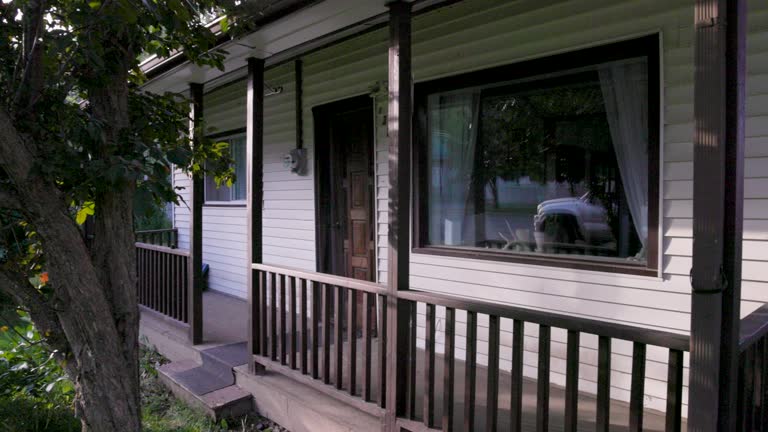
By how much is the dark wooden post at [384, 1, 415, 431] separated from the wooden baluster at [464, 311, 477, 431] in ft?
1.41

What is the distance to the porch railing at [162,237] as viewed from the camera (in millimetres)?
7312

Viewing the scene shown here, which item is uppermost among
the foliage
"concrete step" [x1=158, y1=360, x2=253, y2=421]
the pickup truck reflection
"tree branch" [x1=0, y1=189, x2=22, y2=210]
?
"tree branch" [x1=0, y1=189, x2=22, y2=210]

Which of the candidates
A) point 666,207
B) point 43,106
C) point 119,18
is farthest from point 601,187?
point 43,106

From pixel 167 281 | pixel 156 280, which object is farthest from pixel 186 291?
pixel 156 280

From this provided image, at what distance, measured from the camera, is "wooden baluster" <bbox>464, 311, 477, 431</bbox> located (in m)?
2.46

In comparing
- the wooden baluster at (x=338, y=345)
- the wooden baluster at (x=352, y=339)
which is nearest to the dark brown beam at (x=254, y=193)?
the wooden baluster at (x=338, y=345)

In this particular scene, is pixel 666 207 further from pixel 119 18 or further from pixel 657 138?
pixel 119 18

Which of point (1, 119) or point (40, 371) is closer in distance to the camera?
point (1, 119)

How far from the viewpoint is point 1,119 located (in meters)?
1.96

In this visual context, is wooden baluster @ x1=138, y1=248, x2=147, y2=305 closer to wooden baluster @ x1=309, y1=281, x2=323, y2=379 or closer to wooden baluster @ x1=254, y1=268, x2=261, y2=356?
wooden baluster @ x1=254, y1=268, x2=261, y2=356

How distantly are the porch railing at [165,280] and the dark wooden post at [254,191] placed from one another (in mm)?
1070

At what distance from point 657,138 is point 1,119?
319cm

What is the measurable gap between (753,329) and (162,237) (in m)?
7.65

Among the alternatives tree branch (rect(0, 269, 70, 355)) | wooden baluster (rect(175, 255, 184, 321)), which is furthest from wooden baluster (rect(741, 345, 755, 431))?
wooden baluster (rect(175, 255, 184, 321))
